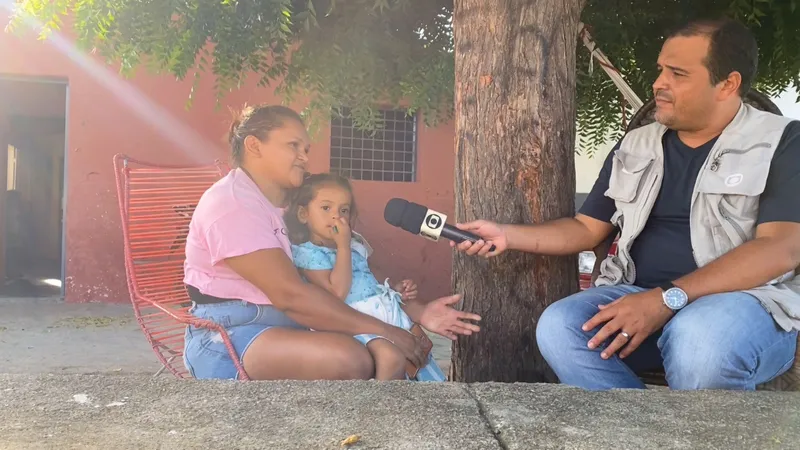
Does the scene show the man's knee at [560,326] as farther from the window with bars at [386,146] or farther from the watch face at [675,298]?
the window with bars at [386,146]

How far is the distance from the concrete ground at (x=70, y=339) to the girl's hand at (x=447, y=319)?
292 centimetres

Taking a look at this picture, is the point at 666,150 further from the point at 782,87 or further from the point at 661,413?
the point at 782,87

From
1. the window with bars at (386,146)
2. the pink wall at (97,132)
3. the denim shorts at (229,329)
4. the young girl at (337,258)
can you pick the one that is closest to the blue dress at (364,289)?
the young girl at (337,258)

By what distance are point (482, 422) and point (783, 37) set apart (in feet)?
8.70

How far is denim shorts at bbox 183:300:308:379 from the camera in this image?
2139 mm

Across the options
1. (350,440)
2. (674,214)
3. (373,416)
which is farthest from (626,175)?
(350,440)

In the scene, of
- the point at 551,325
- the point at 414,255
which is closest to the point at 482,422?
the point at 551,325

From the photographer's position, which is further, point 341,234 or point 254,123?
point 254,123

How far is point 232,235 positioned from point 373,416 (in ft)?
3.37

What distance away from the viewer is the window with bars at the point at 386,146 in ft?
14.2

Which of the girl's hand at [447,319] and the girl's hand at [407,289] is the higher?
the girl's hand at [407,289]

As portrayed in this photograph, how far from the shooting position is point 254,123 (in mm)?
2283

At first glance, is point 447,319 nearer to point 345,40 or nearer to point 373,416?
point 373,416

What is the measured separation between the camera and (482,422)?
1286 mm
